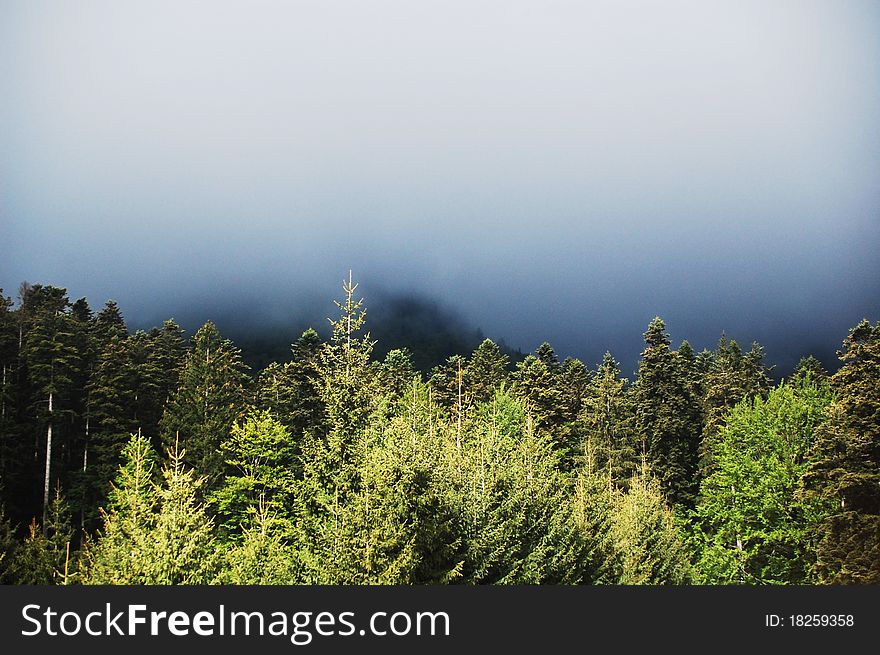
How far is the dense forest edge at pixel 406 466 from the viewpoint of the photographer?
19.7 metres

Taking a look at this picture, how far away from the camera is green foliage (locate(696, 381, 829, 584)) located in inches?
1764

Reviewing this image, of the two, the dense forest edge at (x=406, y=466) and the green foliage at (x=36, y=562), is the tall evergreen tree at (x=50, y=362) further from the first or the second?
the green foliage at (x=36, y=562)

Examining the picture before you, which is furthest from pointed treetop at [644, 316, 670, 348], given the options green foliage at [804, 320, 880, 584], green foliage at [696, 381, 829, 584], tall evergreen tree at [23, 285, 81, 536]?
tall evergreen tree at [23, 285, 81, 536]

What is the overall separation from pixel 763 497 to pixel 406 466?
35.7 meters

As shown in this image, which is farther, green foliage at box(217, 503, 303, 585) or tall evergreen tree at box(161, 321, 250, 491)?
tall evergreen tree at box(161, 321, 250, 491)

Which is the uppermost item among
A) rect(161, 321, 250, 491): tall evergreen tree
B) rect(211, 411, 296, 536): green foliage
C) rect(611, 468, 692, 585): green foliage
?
rect(161, 321, 250, 491): tall evergreen tree

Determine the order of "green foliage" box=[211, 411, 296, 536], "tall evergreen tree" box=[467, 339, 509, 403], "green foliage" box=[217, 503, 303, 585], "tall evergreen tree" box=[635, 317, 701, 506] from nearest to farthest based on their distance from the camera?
1. "green foliage" box=[217, 503, 303, 585]
2. "green foliage" box=[211, 411, 296, 536]
3. "tall evergreen tree" box=[635, 317, 701, 506]
4. "tall evergreen tree" box=[467, 339, 509, 403]

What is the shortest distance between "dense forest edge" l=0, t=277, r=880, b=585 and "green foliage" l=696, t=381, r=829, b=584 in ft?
0.59

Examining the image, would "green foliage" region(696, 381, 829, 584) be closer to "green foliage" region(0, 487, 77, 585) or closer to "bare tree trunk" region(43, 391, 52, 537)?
"green foliage" region(0, 487, 77, 585)

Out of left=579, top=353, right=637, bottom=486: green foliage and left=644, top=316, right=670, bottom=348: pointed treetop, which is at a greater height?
left=644, top=316, right=670, bottom=348: pointed treetop

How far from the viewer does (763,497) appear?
46.2 meters

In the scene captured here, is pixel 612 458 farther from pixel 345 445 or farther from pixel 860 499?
pixel 345 445

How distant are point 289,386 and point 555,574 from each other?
129 feet

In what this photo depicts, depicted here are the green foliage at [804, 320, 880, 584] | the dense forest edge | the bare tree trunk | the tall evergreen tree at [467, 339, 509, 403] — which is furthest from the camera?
the tall evergreen tree at [467, 339, 509, 403]
